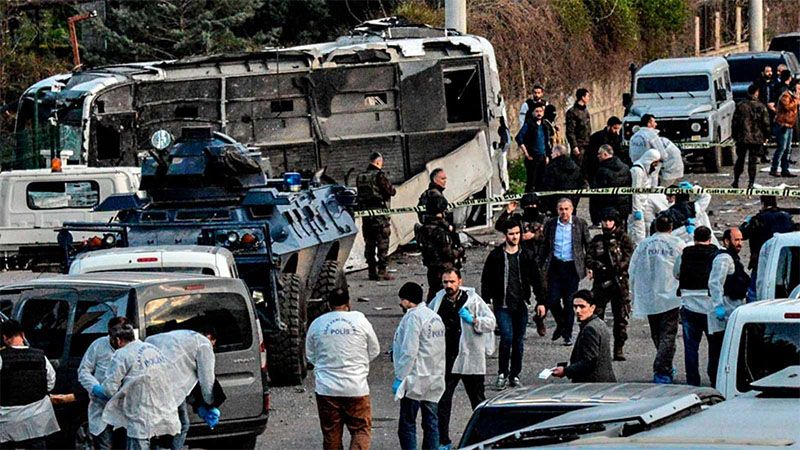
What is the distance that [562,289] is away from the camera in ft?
56.9

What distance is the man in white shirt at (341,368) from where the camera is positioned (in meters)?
11.9

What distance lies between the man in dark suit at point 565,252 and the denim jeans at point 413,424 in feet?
16.7

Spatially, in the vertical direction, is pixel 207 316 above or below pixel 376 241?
above

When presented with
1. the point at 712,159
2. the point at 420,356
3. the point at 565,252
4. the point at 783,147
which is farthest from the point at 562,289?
the point at 712,159

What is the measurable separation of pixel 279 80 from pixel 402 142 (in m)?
2.18

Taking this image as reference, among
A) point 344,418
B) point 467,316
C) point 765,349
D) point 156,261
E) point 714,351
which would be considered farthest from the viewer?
point 714,351

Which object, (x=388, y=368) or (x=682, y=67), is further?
(x=682, y=67)

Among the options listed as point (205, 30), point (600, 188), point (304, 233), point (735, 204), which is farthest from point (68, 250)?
point (205, 30)

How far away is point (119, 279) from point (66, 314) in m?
0.46

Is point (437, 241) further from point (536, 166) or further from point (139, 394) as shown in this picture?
point (139, 394)

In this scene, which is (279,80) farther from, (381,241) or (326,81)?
(381,241)

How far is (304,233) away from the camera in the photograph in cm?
1711

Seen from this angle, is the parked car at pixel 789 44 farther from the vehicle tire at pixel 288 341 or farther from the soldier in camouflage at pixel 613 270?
the vehicle tire at pixel 288 341

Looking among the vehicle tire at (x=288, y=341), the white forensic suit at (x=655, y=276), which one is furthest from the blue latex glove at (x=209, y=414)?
the white forensic suit at (x=655, y=276)
